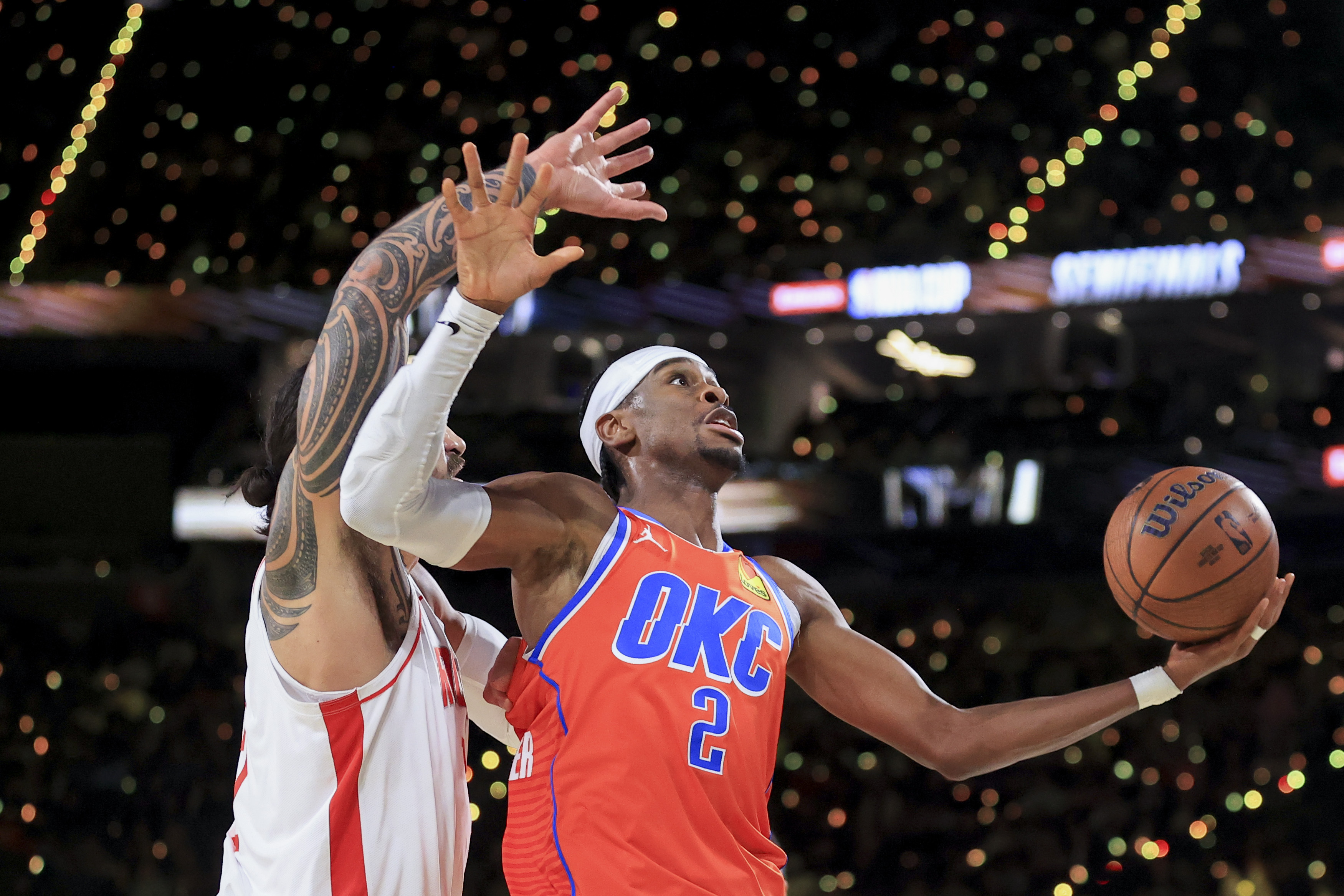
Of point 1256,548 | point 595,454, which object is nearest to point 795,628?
point 595,454

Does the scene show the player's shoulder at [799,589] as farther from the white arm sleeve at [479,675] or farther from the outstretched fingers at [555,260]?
the outstretched fingers at [555,260]

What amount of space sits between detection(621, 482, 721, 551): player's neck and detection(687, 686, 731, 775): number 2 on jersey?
36cm

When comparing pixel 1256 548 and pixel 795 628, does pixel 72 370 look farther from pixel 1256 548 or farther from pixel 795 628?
pixel 1256 548

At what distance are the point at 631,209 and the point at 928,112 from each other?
6.69 metres

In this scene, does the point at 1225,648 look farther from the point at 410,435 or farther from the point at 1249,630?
the point at 410,435

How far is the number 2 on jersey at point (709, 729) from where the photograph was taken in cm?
213

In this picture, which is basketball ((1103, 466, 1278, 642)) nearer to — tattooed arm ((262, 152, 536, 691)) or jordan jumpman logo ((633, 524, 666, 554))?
jordan jumpman logo ((633, 524, 666, 554))

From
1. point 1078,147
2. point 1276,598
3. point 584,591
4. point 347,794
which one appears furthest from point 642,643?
point 1078,147

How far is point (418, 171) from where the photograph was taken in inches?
330

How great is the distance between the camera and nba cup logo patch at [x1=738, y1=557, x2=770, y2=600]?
243 centimetres

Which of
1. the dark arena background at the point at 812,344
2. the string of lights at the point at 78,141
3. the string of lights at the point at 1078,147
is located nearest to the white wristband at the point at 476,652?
the dark arena background at the point at 812,344

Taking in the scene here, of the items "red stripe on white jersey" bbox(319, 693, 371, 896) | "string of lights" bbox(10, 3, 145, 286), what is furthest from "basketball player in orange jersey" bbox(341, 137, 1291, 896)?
"string of lights" bbox(10, 3, 145, 286)

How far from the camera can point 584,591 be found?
2.21 m

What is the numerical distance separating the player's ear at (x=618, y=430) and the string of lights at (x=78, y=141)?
6.71m
